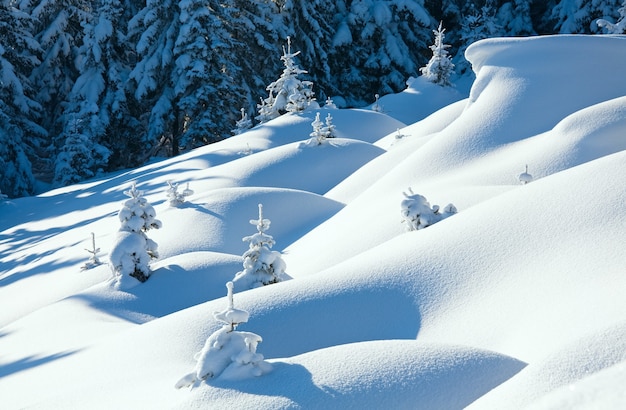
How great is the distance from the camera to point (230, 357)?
4.11 metres

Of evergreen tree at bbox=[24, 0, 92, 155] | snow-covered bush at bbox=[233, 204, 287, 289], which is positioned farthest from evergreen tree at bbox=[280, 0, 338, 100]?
snow-covered bush at bbox=[233, 204, 287, 289]

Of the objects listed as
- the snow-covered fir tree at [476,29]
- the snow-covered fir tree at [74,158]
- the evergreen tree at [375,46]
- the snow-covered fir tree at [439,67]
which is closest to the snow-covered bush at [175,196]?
the snow-covered fir tree at [439,67]

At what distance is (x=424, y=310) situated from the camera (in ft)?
17.5

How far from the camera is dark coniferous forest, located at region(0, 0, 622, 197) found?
2370 cm

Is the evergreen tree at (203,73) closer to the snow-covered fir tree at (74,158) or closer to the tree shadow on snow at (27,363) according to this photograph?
the snow-covered fir tree at (74,158)

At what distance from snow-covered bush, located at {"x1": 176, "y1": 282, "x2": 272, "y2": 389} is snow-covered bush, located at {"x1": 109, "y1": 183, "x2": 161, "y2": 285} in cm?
431

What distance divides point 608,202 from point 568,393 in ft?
15.7

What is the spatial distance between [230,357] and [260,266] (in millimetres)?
3036

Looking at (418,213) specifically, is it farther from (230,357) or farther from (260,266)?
(230,357)

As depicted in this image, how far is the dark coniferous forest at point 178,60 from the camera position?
23703 millimetres

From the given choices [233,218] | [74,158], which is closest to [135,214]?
[233,218]

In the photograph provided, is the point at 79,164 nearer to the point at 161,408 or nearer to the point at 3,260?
the point at 3,260

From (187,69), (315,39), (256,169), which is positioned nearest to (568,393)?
(256,169)

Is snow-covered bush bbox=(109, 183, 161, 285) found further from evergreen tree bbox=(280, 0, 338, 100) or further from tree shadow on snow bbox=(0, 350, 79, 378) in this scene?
evergreen tree bbox=(280, 0, 338, 100)
